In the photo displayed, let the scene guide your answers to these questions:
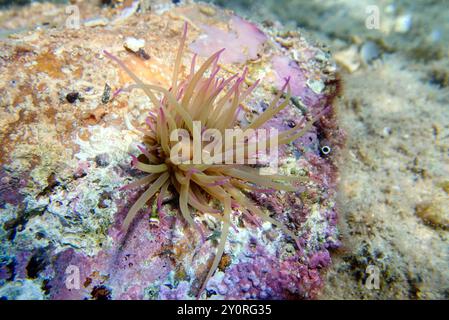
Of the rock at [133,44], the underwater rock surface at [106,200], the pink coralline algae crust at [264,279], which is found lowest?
the pink coralline algae crust at [264,279]

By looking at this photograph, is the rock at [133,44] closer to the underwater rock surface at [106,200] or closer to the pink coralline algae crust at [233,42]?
the underwater rock surface at [106,200]

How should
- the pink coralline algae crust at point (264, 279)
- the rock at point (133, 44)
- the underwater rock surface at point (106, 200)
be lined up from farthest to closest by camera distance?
the rock at point (133, 44)
the pink coralline algae crust at point (264, 279)
the underwater rock surface at point (106, 200)

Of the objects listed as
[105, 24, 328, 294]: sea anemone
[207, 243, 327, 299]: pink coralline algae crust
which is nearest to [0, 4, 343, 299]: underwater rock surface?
[207, 243, 327, 299]: pink coralline algae crust

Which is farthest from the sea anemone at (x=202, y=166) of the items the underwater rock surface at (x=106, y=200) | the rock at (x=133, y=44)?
the rock at (x=133, y=44)

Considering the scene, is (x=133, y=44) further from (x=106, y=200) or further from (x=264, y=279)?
(x=264, y=279)

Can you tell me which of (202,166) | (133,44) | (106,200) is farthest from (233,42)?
(106,200)
